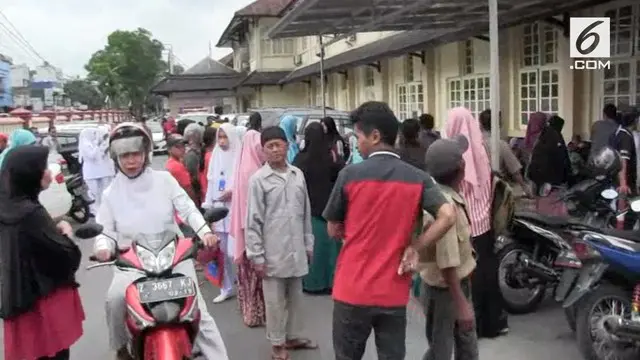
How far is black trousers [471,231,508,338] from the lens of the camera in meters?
5.68

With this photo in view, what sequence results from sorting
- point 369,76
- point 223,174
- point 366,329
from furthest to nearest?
point 369,76 → point 223,174 → point 366,329

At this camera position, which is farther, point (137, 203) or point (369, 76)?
point (369, 76)

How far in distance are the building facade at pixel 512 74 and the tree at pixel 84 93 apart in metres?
57.9

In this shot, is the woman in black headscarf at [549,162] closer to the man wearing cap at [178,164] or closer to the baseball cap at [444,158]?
the man wearing cap at [178,164]

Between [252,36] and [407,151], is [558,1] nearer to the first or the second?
[407,151]

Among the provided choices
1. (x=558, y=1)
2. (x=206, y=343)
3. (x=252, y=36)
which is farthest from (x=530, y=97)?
(x=252, y=36)

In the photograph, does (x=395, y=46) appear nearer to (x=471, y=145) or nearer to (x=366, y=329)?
(x=471, y=145)

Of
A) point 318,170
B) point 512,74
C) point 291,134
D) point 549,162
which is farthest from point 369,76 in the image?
point 318,170

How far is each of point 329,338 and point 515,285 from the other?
5.42ft

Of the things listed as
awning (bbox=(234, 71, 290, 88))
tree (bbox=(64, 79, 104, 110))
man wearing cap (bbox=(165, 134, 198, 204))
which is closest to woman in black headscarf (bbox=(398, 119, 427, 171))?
man wearing cap (bbox=(165, 134, 198, 204))

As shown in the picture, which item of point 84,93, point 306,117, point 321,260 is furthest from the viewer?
point 84,93

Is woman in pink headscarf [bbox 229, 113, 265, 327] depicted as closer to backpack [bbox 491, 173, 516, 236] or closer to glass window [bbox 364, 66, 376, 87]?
backpack [bbox 491, 173, 516, 236]

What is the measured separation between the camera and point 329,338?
614cm

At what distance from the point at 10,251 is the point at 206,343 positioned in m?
1.26
